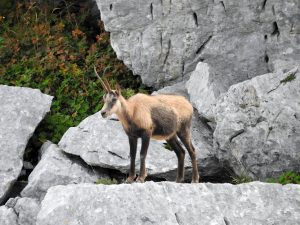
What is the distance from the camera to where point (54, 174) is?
40.3 feet

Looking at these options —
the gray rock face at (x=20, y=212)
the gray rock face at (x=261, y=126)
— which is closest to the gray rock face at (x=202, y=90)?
the gray rock face at (x=261, y=126)

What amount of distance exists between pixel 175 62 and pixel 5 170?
3.96 meters

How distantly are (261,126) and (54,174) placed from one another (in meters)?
3.54

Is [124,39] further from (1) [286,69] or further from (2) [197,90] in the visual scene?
(1) [286,69]

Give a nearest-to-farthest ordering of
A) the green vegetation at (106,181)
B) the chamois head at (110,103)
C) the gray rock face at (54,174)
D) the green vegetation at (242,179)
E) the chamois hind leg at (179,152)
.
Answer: the chamois head at (110,103) → the chamois hind leg at (179,152) → the green vegetation at (106,181) → the green vegetation at (242,179) → the gray rock face at (54,174)

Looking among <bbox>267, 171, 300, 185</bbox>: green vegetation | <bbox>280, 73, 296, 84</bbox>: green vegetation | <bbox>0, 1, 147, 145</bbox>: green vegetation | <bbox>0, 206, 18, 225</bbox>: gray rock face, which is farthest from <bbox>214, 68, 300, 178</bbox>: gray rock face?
<bbox>0, 206, 18, 225</bbox>: gray rock face

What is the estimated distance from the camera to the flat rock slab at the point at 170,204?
9.52m

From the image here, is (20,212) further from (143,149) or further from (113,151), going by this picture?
(143,149)

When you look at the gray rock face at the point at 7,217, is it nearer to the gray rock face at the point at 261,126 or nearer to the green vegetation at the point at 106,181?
the green vegetation at the point at 106,181

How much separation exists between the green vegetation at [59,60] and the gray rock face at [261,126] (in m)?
2.50

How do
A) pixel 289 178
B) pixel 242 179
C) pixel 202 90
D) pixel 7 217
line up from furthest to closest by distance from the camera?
pixel 202 90, pixel 242 179, pixel 289 178, pixel 7 217

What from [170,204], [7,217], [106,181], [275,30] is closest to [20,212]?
[7,217]

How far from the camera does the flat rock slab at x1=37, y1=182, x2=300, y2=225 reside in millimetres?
9516

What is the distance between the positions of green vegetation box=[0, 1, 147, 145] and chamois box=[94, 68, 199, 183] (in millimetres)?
3141
